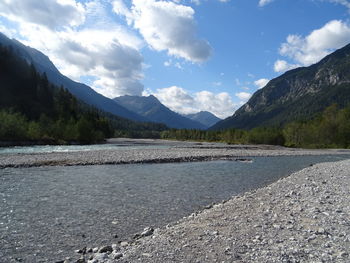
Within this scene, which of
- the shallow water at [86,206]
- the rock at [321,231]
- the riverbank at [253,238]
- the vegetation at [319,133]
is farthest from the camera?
the vegetation at [319,133]

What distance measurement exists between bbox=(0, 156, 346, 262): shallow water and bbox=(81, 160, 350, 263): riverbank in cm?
214

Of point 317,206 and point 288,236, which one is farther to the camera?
point 317,206

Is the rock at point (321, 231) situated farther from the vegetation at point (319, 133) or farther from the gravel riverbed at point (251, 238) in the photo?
Result: the vegetation at point (319, 133)

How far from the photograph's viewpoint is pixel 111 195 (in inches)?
808

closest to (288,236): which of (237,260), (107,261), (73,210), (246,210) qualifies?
(237,260)

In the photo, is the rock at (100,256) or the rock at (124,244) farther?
the rock at (124,244)

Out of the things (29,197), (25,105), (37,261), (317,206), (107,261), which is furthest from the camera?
(25,105)

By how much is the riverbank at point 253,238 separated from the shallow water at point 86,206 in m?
2.14

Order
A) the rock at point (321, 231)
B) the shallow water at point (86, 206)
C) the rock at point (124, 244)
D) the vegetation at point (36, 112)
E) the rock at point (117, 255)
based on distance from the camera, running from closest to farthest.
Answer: the rock at point (117, 255)
the rock at point (321, 231)
the rock at point (124, 244)
the shallow water at point (86, 206)
the vegetation at point (36, 112)

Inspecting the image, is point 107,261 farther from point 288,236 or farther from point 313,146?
point 313,146

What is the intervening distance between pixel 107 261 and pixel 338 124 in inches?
5242

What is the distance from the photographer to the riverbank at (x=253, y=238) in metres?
8.41

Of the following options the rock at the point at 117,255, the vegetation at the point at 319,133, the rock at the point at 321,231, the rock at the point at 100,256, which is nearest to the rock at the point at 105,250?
the rock at the point at 100,256

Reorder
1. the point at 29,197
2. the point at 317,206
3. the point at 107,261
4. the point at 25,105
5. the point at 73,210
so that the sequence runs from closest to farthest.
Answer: the point at 107,261, the point at 317,206, the point at 73,210, the point at 29,197, the point at 25,105
